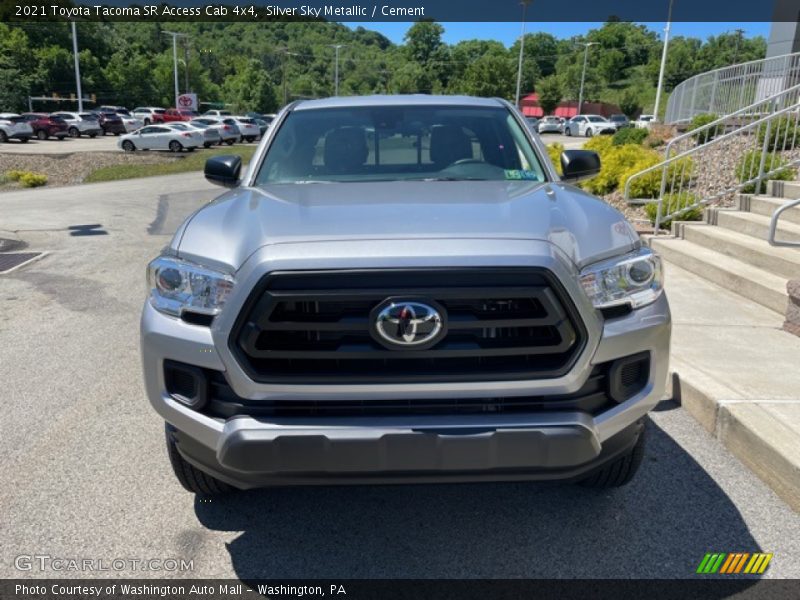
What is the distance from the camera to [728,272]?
6.48 m

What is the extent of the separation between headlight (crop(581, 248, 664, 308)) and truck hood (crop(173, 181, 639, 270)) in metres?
0.05

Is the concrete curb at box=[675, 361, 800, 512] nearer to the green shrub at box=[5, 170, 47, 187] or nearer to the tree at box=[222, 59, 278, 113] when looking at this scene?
the green shrub at box=[5, 170, 47, 187]

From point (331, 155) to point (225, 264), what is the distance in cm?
153

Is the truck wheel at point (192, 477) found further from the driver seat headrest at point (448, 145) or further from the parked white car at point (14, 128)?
the parked white car at point (14, 128)

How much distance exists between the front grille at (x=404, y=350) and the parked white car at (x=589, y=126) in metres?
48.8

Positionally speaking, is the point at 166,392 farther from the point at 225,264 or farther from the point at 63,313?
the point at 63,313

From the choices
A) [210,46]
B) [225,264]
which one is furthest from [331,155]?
[210,46]

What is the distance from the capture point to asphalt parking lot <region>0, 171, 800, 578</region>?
268cm

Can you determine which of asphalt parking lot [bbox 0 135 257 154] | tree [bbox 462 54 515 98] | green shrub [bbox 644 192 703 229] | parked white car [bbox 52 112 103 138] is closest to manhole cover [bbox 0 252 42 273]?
green shrub [bbox 644 192 703 229]

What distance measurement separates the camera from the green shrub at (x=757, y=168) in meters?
8.39

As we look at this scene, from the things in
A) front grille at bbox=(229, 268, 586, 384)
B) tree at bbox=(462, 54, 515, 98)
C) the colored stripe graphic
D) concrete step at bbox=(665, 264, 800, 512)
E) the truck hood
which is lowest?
the colored stripe graphic

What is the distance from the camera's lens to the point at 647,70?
118875 millimetres

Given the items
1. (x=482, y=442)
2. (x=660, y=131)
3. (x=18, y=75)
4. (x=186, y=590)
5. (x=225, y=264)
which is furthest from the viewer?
(x=18, y=75)

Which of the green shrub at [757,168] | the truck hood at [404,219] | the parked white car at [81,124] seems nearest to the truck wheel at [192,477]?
the truck hood at [404,219]
